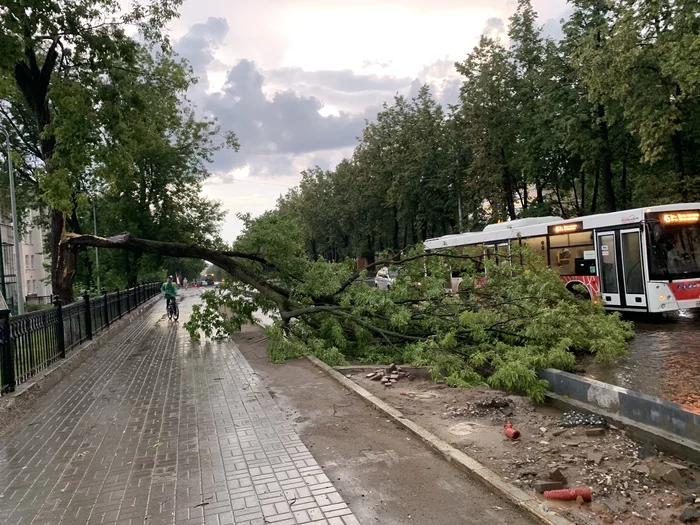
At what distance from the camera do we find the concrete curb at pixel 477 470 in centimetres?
376

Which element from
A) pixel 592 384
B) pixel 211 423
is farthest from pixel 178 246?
pixel 592 384

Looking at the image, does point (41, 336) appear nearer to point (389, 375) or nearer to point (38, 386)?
point (38, 386)

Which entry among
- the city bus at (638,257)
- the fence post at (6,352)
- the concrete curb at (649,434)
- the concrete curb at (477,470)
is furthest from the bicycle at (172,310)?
the concrete curb at (649,434)

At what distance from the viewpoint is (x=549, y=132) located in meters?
24.1

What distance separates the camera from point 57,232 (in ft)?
A: 48.8

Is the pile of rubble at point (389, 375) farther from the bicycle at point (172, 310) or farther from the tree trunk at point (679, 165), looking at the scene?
the tree trunk at point (679, 165)

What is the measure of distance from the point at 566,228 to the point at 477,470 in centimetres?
1222

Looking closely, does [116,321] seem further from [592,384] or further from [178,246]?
[592,384]

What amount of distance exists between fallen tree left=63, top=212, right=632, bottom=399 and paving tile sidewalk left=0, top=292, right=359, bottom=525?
110 inches

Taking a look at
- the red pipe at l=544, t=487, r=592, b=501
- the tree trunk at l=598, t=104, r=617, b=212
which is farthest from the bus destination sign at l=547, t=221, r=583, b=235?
the red pipe at l=544, t=487, r=592, b=501

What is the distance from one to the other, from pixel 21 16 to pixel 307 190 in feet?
157

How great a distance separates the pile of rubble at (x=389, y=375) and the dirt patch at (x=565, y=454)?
2.53ft

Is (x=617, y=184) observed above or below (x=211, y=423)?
above

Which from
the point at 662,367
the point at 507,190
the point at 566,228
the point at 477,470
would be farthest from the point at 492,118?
the point at 477,470
